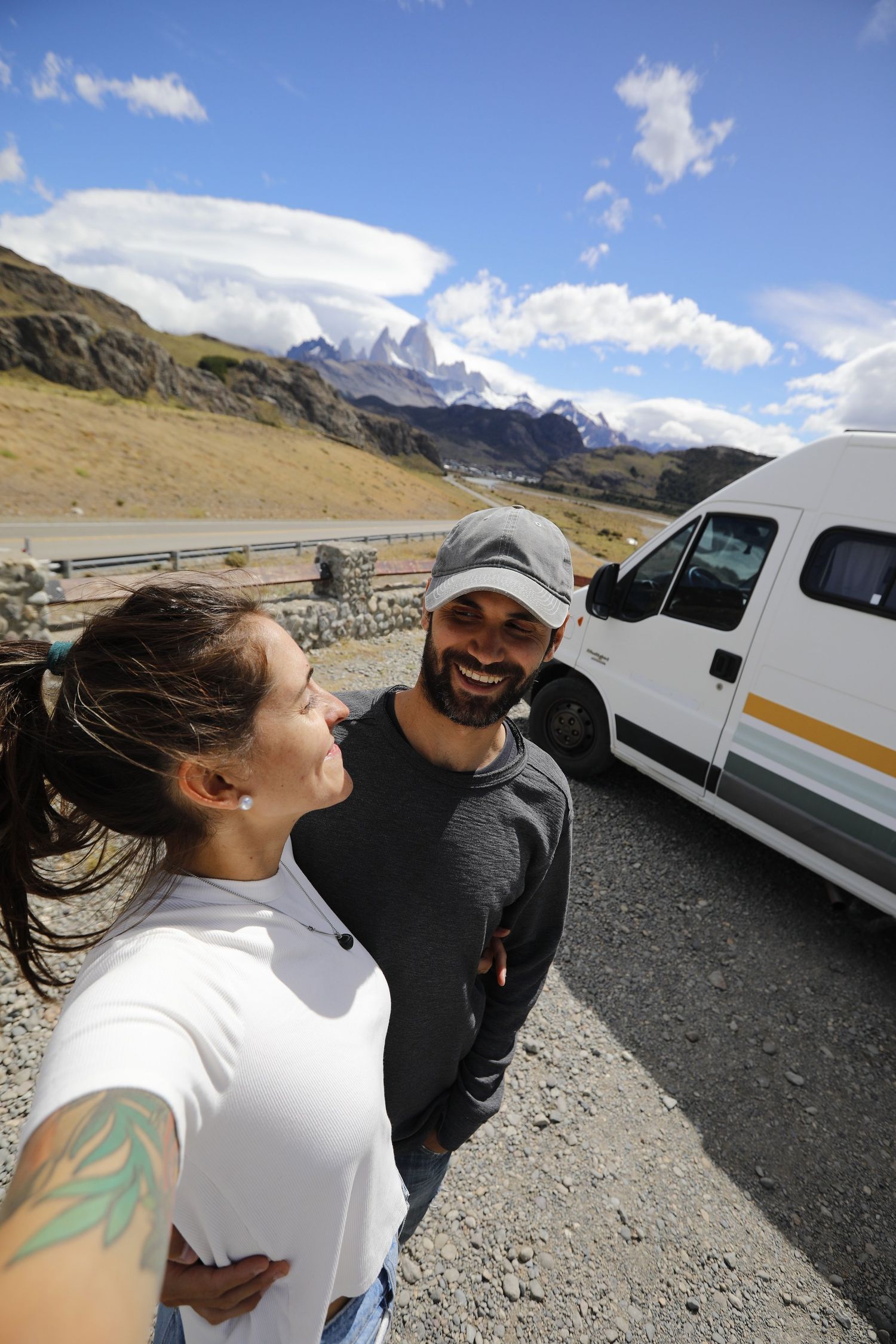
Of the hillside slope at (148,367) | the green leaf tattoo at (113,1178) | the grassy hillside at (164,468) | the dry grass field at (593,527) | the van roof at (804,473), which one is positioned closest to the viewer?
the green leaf tattoo at (113,1178)

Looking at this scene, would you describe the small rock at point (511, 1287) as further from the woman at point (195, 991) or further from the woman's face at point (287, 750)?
the woman's face at point (287, 750)

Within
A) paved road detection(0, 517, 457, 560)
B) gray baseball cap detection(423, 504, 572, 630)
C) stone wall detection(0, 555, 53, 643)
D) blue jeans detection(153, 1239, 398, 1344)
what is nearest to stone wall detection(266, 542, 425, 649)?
stone wall detection(0, 555, 53, 643)

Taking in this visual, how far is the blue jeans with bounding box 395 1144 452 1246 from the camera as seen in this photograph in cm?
174

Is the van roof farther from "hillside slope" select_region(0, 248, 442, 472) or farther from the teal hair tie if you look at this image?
"hillside slope" select_region(0, 248, 442, 472)

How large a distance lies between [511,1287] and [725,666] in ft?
11.7

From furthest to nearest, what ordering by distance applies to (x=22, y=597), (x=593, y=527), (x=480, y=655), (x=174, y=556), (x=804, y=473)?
(x=593, y=527), (x=174, y=556), (x=22, y=597), (x=804, y=473), (x=480, y=655)

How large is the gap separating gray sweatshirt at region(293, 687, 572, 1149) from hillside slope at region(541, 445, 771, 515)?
118886 mm

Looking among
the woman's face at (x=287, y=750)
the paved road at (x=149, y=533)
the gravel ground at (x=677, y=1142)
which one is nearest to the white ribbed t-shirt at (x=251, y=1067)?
the woman's face at (x=287, y=750)

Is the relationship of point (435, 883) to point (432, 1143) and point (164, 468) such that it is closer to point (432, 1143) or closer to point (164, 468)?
point (432, 1143)

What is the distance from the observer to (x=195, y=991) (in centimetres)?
83

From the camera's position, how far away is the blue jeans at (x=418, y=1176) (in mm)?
1740

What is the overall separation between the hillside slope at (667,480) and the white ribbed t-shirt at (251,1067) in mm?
119575

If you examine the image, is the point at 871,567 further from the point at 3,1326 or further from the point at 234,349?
the point at 234,349

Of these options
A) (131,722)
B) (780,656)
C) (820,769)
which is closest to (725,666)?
(780,656)
